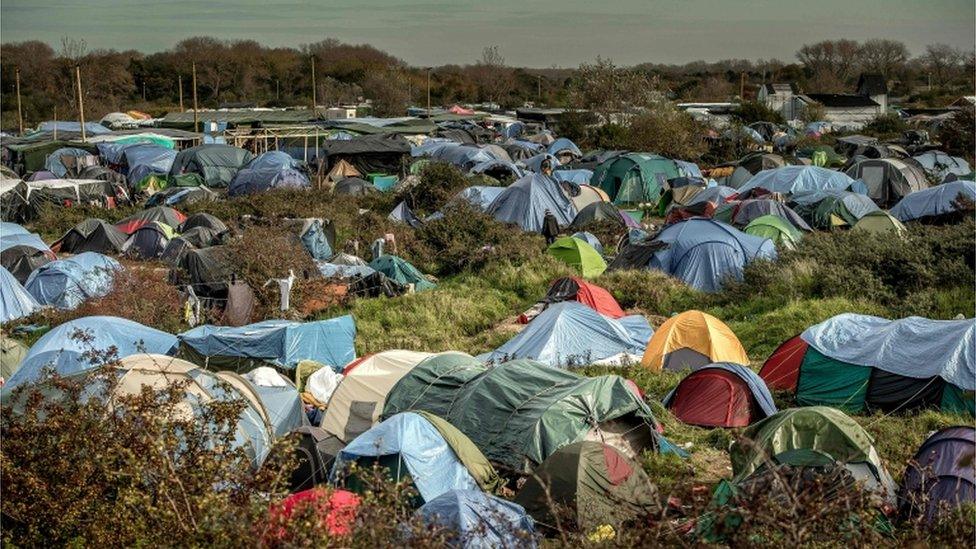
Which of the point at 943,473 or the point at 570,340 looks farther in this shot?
the point at 570,340

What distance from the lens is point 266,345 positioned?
17188mm

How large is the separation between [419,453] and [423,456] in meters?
0.05

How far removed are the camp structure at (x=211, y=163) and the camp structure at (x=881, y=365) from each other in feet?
90.7

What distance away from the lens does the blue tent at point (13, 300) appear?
821 inches

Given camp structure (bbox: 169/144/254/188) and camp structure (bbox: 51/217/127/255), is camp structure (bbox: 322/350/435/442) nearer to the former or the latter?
camp structure (bbox: 51/217/127/255)

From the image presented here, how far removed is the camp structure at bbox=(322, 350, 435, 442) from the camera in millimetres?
14062

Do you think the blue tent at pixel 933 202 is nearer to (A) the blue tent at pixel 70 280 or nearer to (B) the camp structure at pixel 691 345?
(B) the camp structure at pixel 691 345

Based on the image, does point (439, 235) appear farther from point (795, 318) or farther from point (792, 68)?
point (792, 68)

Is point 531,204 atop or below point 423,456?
below

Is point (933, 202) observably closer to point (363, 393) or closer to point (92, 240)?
point (363, 393)

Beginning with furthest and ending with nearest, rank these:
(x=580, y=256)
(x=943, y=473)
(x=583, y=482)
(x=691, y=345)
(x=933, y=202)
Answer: (x=933, y=202) < (x=580, y=256) < (x=691, y=345) < (x=583, y=482) < (x=943, y=473)

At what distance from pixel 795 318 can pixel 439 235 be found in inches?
355

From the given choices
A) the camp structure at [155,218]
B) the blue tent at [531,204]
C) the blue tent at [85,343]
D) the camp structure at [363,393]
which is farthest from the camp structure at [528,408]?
the camp structure at [155,218]

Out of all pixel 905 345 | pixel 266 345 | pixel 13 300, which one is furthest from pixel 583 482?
pixel 13 300
